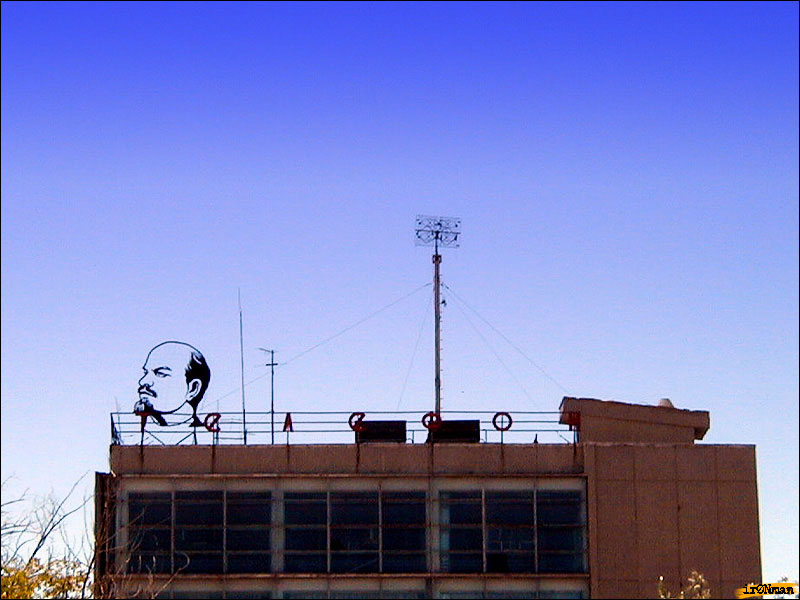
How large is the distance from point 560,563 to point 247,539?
11402 millimetres

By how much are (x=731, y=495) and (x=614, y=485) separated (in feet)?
14.2

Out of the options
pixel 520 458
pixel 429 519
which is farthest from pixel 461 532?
pixel 520 458

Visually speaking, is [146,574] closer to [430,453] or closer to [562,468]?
Answer: [430,453]

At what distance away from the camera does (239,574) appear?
5934 centimetres

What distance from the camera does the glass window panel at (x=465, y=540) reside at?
→ 59875 mm

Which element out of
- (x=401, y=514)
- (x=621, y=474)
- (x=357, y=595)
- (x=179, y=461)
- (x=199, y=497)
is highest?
(x=179, y=461)

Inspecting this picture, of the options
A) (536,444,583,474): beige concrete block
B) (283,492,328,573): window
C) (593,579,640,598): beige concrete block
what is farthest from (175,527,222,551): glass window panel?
(593,579,640,598): beige concrete block

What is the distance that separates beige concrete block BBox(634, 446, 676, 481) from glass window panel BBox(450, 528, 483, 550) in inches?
248

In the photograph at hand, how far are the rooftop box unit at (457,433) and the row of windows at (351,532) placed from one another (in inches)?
84.3

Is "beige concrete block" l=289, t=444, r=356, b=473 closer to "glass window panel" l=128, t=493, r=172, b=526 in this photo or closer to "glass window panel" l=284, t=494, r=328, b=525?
"glass window panel" l=284, t=494, r=328, b=525

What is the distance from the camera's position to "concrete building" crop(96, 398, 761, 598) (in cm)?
5941

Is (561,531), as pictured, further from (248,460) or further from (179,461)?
(179,461)

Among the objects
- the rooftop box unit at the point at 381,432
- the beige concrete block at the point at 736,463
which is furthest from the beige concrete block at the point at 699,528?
the rooftop box unit at the point at 381,432

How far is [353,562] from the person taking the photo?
59594mm
